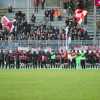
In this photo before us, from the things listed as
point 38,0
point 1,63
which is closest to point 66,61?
point 1,63

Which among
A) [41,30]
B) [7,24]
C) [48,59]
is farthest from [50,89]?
[7,24]

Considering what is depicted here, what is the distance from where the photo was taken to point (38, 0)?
40656mm

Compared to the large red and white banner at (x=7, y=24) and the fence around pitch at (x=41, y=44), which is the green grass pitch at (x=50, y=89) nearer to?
the fence around pitch at (x=41, y=44)

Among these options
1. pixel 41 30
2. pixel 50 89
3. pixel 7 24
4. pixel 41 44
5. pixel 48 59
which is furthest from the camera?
pixel 7 24

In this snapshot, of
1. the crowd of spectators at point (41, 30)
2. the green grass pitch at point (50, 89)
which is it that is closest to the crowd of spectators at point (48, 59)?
the crowd of spectators at point (41, 30)

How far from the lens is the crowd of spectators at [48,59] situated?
100 feet

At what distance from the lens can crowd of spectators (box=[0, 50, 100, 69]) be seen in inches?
1204

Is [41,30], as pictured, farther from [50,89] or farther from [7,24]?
[50,89]

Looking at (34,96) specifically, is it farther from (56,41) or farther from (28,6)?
(28,6)

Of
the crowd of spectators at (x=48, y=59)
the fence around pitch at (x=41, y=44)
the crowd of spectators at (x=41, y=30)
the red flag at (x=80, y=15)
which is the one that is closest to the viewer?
the crowd of spectators at (x=48, y=59)

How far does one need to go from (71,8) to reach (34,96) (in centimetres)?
2586

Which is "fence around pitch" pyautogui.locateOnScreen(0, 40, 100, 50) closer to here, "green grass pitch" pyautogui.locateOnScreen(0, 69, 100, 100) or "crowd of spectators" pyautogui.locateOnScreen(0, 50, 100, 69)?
"crowd of spectators" pyautogui.locateOnScreen(0, 50, 100, 69)

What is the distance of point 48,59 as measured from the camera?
31.0 metres

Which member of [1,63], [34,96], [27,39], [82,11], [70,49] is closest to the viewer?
[34,96]
